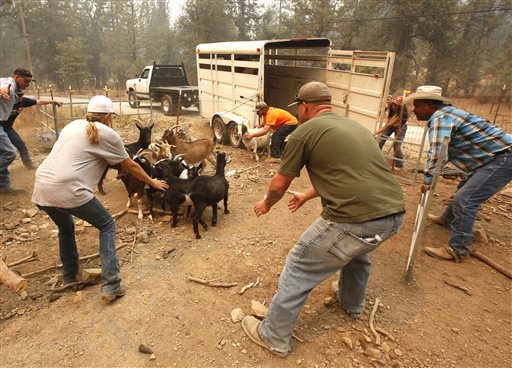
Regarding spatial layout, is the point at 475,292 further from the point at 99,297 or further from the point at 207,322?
the point at 99,297

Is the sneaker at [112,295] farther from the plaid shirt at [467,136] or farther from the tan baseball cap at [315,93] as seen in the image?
the plaid shirt at [467,136]

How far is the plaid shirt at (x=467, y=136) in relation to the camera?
12.4ft

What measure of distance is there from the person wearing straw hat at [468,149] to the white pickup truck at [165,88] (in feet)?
39.6

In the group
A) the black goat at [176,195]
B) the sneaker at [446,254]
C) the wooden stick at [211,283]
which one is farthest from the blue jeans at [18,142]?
the sneaker at [446,254]

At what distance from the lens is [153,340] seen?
121 inches

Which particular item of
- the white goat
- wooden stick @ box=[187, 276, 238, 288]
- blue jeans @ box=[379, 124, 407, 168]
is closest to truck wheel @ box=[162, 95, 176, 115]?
the white goat

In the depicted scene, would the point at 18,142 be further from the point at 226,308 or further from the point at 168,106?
the point at 168,106

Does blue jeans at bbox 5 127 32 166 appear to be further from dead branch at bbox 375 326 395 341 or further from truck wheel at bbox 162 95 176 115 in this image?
truck wheel at bbox 162 95 176 115

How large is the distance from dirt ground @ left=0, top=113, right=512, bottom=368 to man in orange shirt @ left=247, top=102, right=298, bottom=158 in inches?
117

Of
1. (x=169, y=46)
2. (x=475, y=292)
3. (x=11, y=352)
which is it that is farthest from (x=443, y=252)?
(x=169, y=46)

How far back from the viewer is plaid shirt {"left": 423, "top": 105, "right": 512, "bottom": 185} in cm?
377

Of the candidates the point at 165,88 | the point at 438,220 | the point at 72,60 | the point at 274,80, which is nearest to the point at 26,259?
the point at 438,220

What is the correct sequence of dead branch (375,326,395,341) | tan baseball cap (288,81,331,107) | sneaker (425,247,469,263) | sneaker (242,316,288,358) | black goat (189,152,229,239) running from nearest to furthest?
tan baseball cap (288,81,331,107)
sneaker (242,316,288,358)
dead branch (375,326,395,341)
sneaker (425,247,469,263)
black goat (189,152,229,239)

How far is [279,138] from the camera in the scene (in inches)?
332
